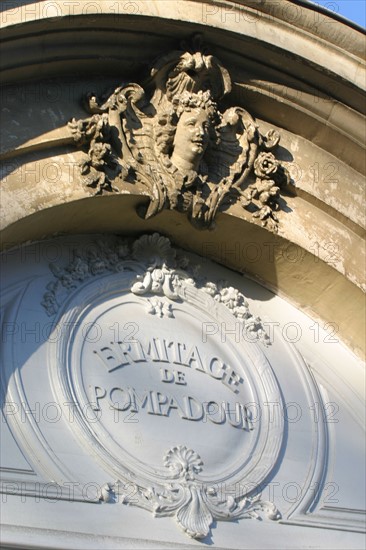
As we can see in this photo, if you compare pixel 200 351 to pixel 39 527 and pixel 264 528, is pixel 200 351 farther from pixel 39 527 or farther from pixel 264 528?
pixel 39 527

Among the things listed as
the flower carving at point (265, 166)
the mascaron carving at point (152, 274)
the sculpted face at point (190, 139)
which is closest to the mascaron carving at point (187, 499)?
the mascaron carving at point (152, 274)

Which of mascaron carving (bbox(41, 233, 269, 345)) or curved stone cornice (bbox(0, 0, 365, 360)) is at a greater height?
curved stone cornice (bbox(0, 0, 365, 360))

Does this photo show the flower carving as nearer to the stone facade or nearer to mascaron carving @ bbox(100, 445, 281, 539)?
the stone facade

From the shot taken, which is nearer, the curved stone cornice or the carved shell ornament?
the curved stone cornice

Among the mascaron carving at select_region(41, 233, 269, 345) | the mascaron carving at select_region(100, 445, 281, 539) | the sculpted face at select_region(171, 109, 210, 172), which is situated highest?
the sculpted face at select_region(171, 109, 210, 172)

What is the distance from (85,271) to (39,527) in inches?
59.3

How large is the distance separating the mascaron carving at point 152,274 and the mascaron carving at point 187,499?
2.89ft

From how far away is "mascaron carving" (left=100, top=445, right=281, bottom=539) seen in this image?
20.6ft

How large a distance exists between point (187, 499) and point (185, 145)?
184cm

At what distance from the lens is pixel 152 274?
7094 millimetres

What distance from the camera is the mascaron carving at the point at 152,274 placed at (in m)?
6.85

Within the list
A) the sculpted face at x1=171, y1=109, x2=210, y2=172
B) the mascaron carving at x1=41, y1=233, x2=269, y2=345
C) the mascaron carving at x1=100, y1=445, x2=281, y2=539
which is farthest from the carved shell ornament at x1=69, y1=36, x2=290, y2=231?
the mascaron carving at x1=100, y1=445, x2=281, y2=539

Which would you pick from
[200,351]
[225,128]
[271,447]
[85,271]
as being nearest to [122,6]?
[225,128]

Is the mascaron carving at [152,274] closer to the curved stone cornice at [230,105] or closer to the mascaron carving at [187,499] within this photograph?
the curved stone cornice at [230,105]
